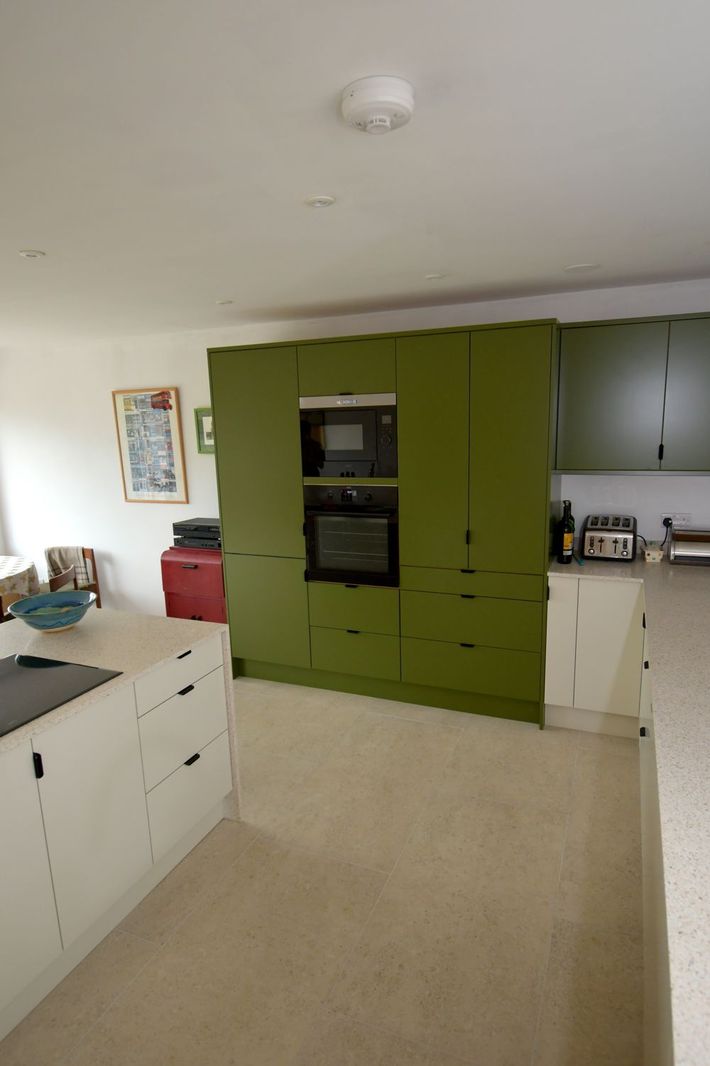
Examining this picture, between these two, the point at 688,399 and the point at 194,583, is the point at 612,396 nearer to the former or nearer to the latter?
the point at 688,399

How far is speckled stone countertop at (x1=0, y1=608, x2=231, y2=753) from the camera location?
200cm

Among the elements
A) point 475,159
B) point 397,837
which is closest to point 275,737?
point 397,837

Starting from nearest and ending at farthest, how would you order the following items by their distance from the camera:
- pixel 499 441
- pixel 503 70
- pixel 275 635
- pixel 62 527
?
pixel 503 70, pixel 499 441, pixel 275 635, pixel 62 527

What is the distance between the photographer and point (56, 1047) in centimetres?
162

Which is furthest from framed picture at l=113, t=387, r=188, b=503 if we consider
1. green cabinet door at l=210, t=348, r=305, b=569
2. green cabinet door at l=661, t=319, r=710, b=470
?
green cabinet door at l=661, t=319, r=710, b=470

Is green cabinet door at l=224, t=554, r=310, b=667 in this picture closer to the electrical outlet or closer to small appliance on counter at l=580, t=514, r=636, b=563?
small appliance on counter at l=580, t=514, r=636, b=563

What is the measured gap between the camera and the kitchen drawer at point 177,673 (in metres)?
2.00

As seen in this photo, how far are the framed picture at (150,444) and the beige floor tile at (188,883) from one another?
282 cm

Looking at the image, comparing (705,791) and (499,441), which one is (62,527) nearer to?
(499,441)

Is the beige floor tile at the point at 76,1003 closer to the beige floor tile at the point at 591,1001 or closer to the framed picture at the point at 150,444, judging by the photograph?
the beige floor tile at the point at 591,1001

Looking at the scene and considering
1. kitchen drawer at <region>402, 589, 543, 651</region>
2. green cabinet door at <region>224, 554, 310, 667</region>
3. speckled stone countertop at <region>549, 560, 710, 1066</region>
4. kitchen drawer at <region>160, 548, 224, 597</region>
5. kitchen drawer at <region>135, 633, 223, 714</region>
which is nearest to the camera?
speckled stone countertop at <region>549, 560, 710, 1066</region>

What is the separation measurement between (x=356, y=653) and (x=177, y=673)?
1.64 meters

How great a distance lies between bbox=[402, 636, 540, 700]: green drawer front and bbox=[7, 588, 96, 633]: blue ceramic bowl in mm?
1828

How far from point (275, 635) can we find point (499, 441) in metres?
1.89
